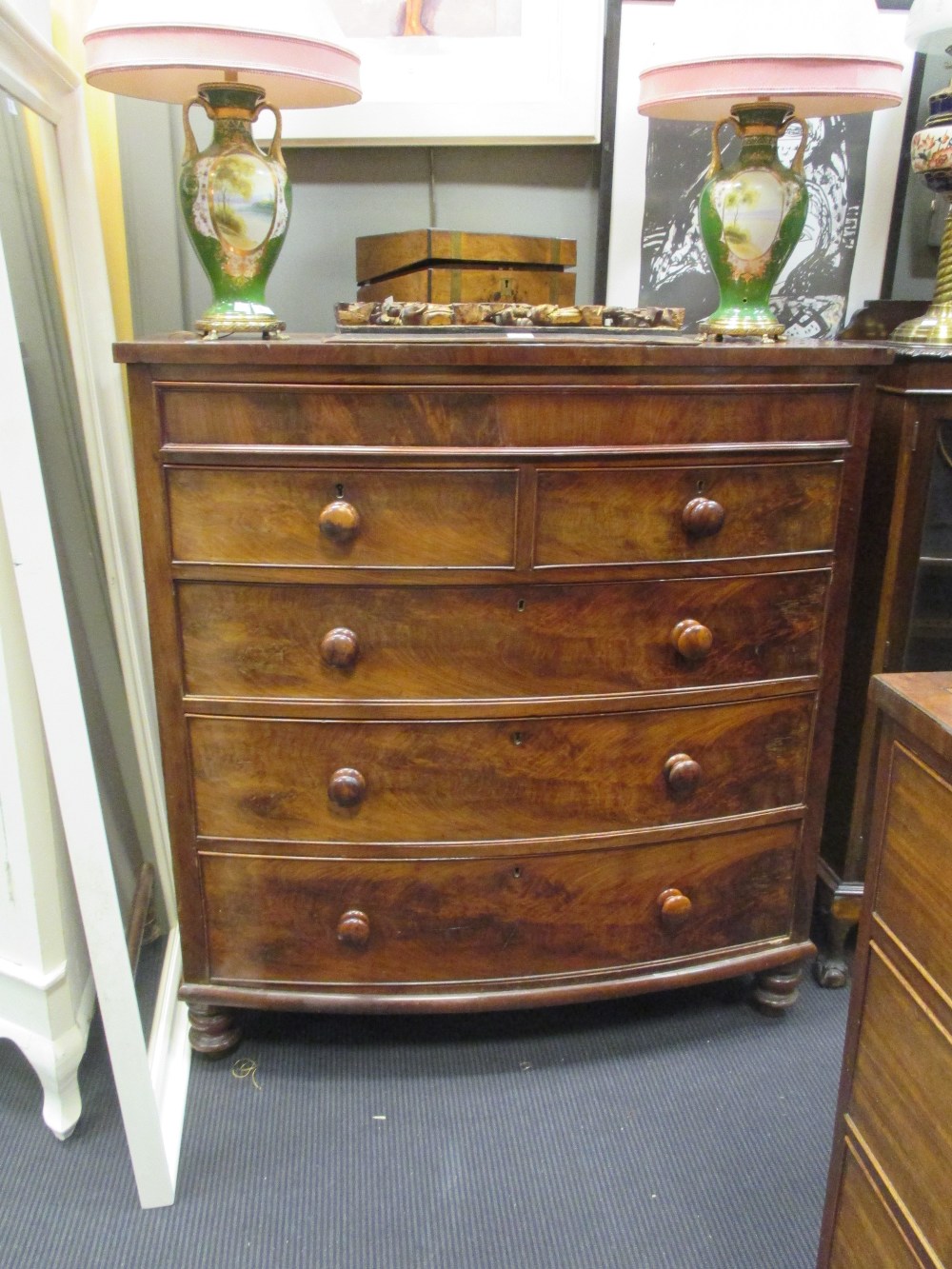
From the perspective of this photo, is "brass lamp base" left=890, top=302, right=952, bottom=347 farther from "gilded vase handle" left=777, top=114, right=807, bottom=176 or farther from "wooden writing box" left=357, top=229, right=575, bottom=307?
"wooden writing box" left=357, top=229, right=575, bottom=307

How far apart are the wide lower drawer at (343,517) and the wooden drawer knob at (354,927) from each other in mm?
544

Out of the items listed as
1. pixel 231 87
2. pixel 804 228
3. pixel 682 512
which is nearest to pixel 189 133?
pixel 231 87

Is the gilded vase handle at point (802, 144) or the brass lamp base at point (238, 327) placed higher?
the gilded vase handle at point (802, 144)

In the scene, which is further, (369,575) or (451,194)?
(451,194)

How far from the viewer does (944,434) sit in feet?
4.88

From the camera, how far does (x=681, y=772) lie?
1.42 metres

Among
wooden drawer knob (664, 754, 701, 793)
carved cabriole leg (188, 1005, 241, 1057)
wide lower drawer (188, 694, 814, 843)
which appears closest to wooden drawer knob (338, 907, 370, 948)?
wide lower drawer (188, 694, 814, 843)

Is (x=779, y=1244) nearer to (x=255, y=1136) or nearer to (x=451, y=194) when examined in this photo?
(x=255, y=1136)

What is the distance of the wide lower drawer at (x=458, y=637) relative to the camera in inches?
51.1

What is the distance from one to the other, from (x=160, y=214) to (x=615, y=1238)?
1.82m

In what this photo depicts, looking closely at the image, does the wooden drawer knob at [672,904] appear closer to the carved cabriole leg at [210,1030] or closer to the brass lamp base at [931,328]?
the carved cabriole leg at [210,1030]

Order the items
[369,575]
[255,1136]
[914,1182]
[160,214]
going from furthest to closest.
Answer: [160,214] → [255,1136] → [369,575] → [914,1182]

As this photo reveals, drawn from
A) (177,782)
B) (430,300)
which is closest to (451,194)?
Result: (430,300)

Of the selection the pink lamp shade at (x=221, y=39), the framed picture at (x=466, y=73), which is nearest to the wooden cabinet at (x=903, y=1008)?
the pink lamp shade at (x=221, y=39)
